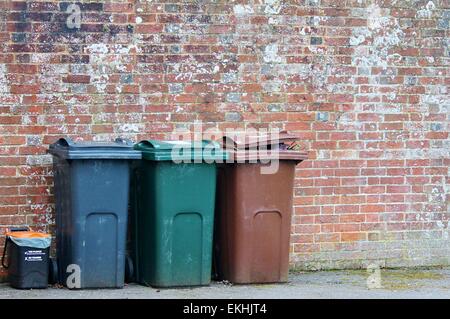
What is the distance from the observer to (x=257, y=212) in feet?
29.2

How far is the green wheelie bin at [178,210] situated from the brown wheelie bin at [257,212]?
233mm

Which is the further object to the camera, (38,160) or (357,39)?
(357,39)

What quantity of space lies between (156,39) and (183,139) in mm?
993

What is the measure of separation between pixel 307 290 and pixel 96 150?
2240 millimetres

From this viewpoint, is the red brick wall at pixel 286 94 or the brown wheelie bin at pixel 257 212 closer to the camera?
the brown wheelie bin at pixel 257 212

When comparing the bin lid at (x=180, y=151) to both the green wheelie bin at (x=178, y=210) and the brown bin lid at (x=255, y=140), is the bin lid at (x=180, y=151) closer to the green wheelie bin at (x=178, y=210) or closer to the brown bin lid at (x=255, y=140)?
the green wheelie bin at (x=178, y=210)

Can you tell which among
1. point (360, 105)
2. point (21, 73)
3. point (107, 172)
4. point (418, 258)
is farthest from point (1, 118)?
point (418, 258)

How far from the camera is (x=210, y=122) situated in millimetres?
9602

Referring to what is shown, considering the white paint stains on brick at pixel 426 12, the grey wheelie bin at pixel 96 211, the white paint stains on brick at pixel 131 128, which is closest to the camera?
the grey wheelie bin at pixel 96 211

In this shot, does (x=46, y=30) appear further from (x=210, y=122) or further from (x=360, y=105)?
(x=360, y=105)

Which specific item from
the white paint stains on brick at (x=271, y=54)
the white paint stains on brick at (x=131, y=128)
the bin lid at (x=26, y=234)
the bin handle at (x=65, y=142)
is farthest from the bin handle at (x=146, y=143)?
the white paint stains on brick at (x=271, y=54)

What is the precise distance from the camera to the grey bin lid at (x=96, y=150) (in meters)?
8.41

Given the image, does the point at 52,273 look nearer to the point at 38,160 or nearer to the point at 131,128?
the point at 38,160

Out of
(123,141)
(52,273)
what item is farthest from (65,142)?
(52,273)
